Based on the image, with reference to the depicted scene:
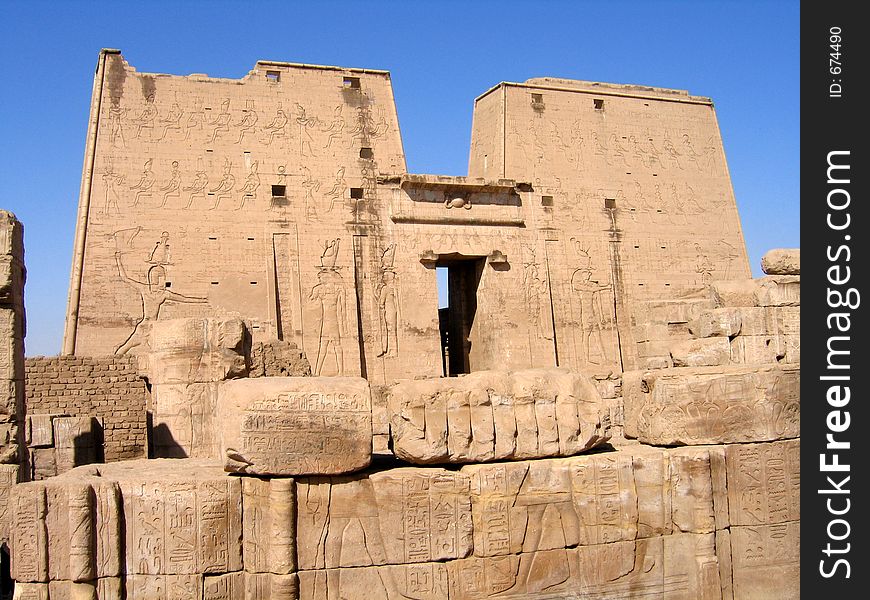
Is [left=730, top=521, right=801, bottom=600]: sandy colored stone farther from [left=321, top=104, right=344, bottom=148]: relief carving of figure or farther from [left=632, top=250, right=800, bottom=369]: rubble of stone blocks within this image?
[left=321, top=104, right=344, bottom=148]: relief carving of figure

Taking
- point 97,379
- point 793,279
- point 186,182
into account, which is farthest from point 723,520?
point 186,182

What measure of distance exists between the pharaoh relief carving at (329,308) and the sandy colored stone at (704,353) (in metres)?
6.30

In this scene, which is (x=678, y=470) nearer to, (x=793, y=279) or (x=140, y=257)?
(x=793, y=279)

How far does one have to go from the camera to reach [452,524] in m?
5.70

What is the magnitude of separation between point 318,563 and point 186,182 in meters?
10.9

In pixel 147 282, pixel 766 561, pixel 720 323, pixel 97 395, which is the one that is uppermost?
pixel 147 282

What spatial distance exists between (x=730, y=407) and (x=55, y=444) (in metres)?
6.88

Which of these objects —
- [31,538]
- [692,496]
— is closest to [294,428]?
[31,538]

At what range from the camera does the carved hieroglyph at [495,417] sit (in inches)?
227

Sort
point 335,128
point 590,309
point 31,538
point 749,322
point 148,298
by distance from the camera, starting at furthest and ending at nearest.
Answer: point 590,309
point 335,128
point 148,298
point 749,322
point 31,538

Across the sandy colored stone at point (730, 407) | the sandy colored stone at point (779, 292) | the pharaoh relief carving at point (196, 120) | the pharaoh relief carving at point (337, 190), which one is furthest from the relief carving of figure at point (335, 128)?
the sandy colored stone at point (730, 407)

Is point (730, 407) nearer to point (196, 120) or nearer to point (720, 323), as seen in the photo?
point (720, 323)

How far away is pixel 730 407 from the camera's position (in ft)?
20.8
